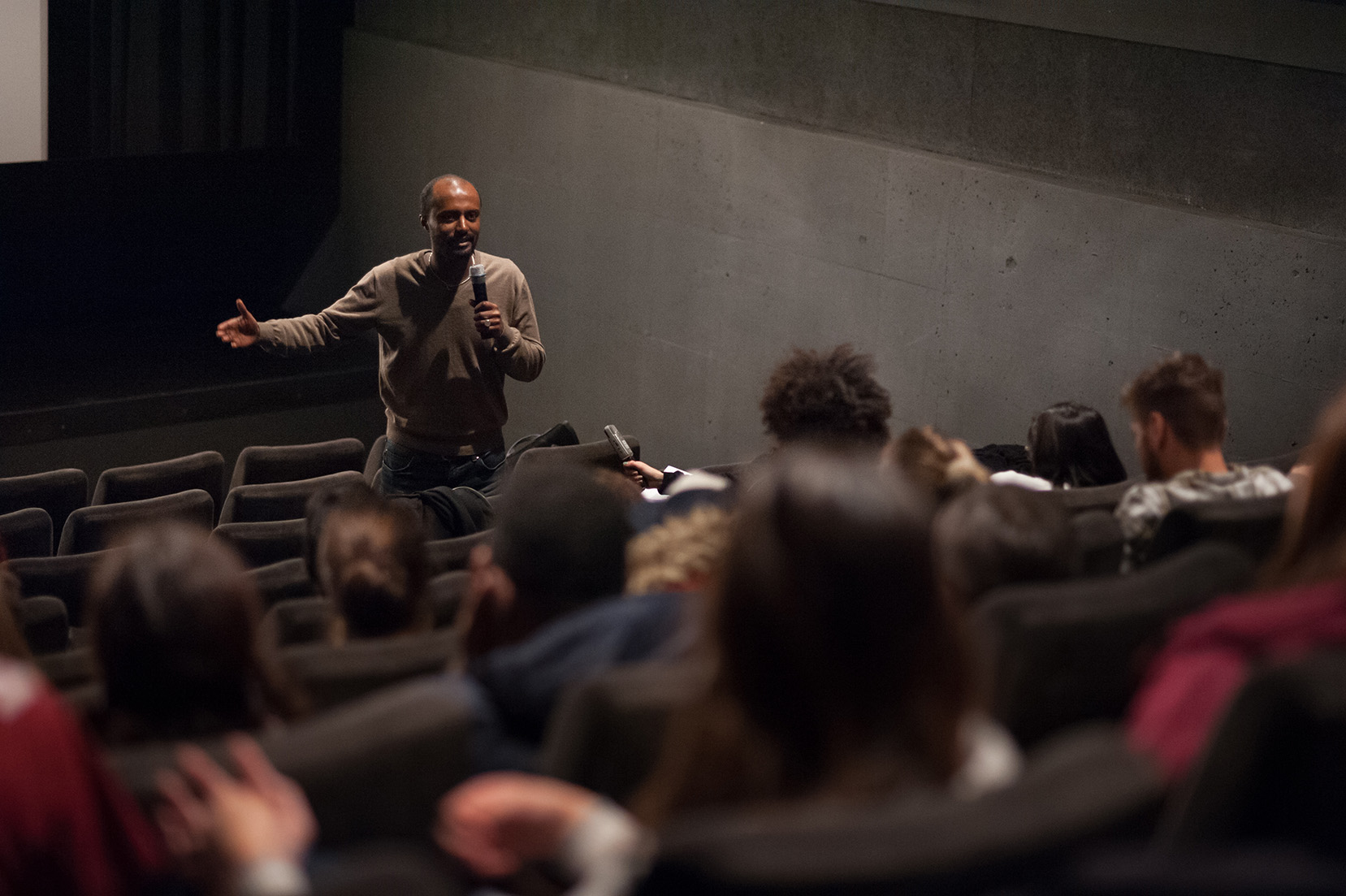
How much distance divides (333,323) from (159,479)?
2.61ft

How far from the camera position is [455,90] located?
7.36 metres

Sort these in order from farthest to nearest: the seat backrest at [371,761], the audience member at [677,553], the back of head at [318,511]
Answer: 1. the back of head at [318,511]
2. the audience member at [677,553]
3. the seat backrest at [371,761]

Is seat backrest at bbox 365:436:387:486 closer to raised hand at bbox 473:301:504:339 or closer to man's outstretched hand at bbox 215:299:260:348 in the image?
man's outstretched hand at bbox 215:299:260:348

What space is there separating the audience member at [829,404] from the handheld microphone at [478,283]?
165cm

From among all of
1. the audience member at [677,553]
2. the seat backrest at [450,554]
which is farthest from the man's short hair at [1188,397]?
the seat backrest at [450,554]

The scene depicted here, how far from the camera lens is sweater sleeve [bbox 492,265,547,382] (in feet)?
13.9

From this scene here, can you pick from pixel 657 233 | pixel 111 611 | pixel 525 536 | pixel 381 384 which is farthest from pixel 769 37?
pixel 111 611

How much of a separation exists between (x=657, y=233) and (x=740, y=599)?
17.3 feet

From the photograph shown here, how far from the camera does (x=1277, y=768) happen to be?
125 cm

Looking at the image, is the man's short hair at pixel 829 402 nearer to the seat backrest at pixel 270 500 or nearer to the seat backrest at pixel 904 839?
the seat backrest at pixel 904 839

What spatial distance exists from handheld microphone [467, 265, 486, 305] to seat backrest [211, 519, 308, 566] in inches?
36.6

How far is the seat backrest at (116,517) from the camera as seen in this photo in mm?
3877

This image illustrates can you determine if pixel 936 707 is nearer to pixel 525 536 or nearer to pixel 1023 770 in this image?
pixel 1023 770

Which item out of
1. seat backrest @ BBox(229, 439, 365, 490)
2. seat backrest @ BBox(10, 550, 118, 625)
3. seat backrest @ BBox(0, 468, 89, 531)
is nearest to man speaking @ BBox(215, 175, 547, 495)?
seat backrest @ BBox(229, 439, 365, 490)
